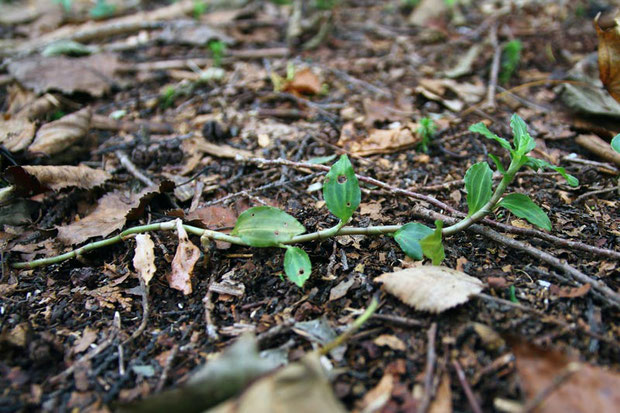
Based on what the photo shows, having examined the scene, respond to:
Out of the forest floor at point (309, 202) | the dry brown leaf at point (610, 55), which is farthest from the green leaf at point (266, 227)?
the dry brown leaf at point (610, 55)

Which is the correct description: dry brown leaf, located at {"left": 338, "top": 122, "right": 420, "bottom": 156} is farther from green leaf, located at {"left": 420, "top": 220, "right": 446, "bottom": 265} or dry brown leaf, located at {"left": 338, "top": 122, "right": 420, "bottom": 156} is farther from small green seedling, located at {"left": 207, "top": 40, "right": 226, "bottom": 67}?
small green seedling, located at {"left": 207, "top": 40, "right": 226, "bottom": 67}

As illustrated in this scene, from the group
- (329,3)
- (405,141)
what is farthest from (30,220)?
(329,3)

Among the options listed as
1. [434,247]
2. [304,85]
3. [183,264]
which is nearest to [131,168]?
[183,264]

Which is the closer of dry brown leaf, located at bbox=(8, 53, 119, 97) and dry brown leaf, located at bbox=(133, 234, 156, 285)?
dry brown leaf, located at bbox=(133, 234, 156, 285)

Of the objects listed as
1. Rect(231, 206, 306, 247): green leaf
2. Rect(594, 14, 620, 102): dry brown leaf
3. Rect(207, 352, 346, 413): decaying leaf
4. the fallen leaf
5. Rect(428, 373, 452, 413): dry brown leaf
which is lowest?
Rect(428, 373, 452, 413): dry brown leaf

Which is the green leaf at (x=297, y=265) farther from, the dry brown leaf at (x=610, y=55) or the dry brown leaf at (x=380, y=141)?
the dry brown leaf at (x=610, y=55)

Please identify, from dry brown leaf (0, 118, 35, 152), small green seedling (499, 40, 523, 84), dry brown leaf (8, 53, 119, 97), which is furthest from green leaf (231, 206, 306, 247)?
Result: small green seedling (499, 40, 523, 84)
